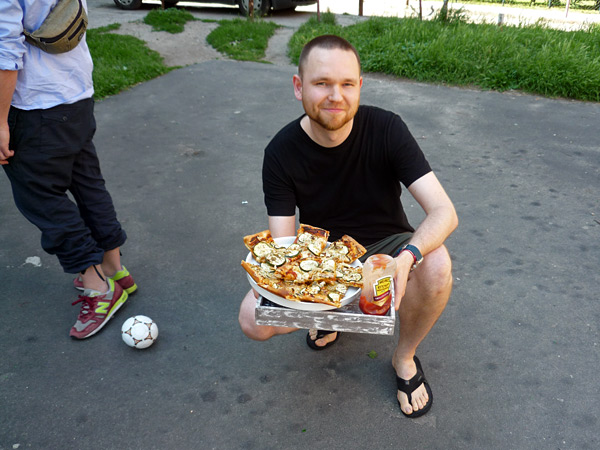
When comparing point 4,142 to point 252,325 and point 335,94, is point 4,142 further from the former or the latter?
point 335,94

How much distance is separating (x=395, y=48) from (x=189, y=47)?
3.35 meters

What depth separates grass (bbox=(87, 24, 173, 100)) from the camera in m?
6.28

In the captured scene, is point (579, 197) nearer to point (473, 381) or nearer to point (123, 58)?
point (473, 381)

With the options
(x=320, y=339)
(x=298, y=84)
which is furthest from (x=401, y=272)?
(x=298, y=84)

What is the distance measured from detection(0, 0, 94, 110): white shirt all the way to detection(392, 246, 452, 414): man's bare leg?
1811 millimetres

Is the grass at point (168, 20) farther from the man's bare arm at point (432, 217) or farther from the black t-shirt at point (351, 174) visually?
the man's bare arm at point (432, 217)

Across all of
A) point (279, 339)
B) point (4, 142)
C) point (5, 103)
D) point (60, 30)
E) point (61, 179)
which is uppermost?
point (60, 30)

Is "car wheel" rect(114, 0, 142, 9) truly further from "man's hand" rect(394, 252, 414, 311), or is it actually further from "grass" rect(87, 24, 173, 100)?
"man's hand" rect(394, 252, 414, 311)

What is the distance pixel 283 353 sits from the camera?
2.55 m

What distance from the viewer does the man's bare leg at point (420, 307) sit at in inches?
79.8

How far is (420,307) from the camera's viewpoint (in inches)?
82.7

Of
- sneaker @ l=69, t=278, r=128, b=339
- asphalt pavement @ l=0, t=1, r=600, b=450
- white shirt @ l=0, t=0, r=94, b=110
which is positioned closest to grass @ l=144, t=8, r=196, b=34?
asphalt pavement @ l=0, t=1, r=600, b=450

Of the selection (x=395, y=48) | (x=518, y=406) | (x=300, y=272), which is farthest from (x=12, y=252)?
(x=395, y=48)

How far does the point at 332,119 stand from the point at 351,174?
30 centimetres
